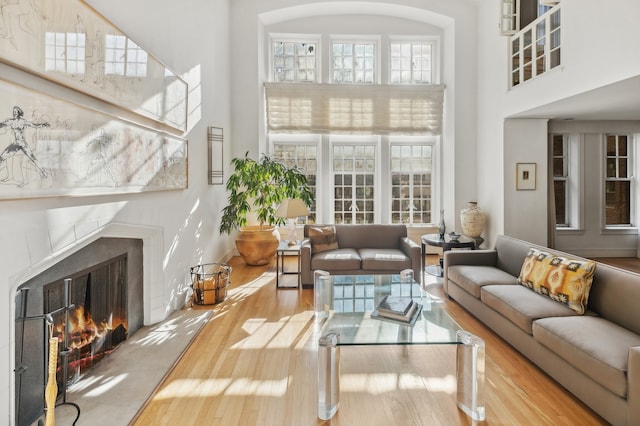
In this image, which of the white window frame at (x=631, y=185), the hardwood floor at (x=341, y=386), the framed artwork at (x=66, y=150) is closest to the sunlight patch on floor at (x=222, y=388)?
the hardwood floor at (x=341, y=386)

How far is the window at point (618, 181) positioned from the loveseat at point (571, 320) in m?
4.03

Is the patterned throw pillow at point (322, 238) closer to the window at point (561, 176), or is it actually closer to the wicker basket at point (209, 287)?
the wicker basket at point (209, 287)

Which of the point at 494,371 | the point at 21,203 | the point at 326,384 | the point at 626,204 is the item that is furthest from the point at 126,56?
the point at 626,204

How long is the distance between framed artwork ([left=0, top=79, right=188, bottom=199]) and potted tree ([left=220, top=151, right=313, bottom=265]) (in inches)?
87.2

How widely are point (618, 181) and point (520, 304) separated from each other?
5242 millimetres

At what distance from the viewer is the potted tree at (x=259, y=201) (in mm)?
5375

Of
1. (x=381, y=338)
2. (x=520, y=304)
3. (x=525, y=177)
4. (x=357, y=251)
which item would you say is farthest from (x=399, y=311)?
(x=525, y=177)

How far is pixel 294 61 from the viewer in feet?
22.0

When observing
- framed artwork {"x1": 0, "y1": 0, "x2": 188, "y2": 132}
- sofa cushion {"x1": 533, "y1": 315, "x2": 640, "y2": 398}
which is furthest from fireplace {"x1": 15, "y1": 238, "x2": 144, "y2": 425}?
sofa cushion {"x1": 533, "y1": 315, "x2": 640, "y2": 398}

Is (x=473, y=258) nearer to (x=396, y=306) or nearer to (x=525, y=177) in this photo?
(x=396, y=306)

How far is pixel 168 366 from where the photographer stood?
2.58 m

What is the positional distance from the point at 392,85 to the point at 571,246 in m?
4.16

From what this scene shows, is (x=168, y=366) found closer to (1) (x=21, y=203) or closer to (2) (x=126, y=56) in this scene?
(1) (x=21, y=203)

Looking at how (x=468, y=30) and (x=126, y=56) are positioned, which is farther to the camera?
(x=468, y=30)
